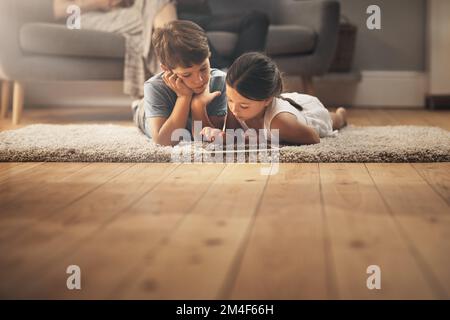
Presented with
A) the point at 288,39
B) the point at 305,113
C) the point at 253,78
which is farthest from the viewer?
the point at 288,39

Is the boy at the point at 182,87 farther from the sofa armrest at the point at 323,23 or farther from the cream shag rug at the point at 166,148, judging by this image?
the sofa armrest at the point at 323,23

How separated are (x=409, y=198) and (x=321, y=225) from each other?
0.28 m

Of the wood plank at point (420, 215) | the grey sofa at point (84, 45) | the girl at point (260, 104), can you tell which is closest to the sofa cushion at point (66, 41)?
the grey sofa at point (84, 45)

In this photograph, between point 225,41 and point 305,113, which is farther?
point 225,41

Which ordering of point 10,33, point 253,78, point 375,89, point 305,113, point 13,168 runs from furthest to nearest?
point 375,89, point 10,33, point 305,113, point 253,78, point 13,168

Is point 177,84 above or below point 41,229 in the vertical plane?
above

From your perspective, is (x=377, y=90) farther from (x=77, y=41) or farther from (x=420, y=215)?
(x=420, y=215)

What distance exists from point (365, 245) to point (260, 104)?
901mm

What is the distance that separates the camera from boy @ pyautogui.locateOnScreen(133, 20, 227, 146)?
181 centimetres

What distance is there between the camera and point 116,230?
1.02 m

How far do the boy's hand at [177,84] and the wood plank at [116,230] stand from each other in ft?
1.13

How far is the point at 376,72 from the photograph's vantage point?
12.2 feet

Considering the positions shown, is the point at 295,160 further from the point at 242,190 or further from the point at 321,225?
the point at 321,225

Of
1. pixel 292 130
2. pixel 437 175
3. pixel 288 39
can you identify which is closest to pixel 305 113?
pixel 292 130
